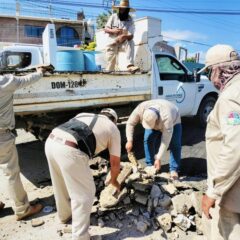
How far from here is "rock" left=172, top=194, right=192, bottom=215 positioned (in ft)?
13.0

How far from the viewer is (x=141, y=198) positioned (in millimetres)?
4188

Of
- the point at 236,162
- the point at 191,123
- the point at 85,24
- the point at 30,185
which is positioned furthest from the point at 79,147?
the point at 85,24

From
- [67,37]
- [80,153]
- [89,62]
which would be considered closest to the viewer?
[80,153]

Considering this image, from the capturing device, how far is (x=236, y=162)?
2.10m

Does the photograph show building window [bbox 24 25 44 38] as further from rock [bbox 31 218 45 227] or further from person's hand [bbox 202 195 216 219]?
person's hand [bbox 202 195 216 219]

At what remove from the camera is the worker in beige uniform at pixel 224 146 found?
211 cm

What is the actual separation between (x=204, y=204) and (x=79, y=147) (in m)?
1.41

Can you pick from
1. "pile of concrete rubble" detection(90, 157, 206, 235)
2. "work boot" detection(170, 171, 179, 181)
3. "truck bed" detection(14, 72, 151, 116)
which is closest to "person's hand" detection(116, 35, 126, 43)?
"truck bed" detection(14, 72, 151, 116)

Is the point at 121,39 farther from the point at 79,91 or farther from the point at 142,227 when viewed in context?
the point at 142,227

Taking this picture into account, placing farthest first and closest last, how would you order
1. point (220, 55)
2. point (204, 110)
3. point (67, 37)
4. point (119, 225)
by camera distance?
point (67, 37), point (204, 110), point (119, 225), point (220, 55)

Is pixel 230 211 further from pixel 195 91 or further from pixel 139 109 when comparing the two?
pixel 195 91

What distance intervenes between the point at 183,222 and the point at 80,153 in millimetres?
1456

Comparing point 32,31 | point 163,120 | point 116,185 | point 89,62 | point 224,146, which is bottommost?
point 116,185

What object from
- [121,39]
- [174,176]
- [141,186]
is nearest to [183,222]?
[141,186]
